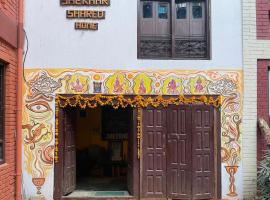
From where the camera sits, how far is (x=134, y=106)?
9719 millimetres

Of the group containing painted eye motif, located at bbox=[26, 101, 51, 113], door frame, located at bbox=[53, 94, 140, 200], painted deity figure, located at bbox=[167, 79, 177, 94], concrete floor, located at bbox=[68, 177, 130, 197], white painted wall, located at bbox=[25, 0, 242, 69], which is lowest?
concrete floor, located at bbox=[68, 177, 130, 197]

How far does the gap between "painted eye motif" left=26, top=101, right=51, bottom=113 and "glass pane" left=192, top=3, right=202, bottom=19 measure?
409 centimetres

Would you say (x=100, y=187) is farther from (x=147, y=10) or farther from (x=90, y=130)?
(x=147, y=10)

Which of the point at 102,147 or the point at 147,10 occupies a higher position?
the point at 147,10

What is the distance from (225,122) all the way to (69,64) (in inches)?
152

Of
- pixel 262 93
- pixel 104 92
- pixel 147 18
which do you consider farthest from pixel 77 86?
pixel 262 93

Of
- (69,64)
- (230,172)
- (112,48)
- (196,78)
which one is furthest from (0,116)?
(230,172)

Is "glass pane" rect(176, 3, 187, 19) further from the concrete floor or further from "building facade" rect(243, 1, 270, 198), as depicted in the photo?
the concrete floor

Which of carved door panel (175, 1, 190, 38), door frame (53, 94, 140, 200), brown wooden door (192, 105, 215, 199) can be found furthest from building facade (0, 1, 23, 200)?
brown wooden door (192, 105, 215, 199)

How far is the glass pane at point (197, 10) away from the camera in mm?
10062

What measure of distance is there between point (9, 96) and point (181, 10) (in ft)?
14.7

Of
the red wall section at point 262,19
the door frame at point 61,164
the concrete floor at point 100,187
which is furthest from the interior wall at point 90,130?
the red wall section at point 262,19

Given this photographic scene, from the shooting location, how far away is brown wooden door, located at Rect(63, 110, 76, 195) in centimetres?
984

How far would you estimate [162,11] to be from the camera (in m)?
10.1
